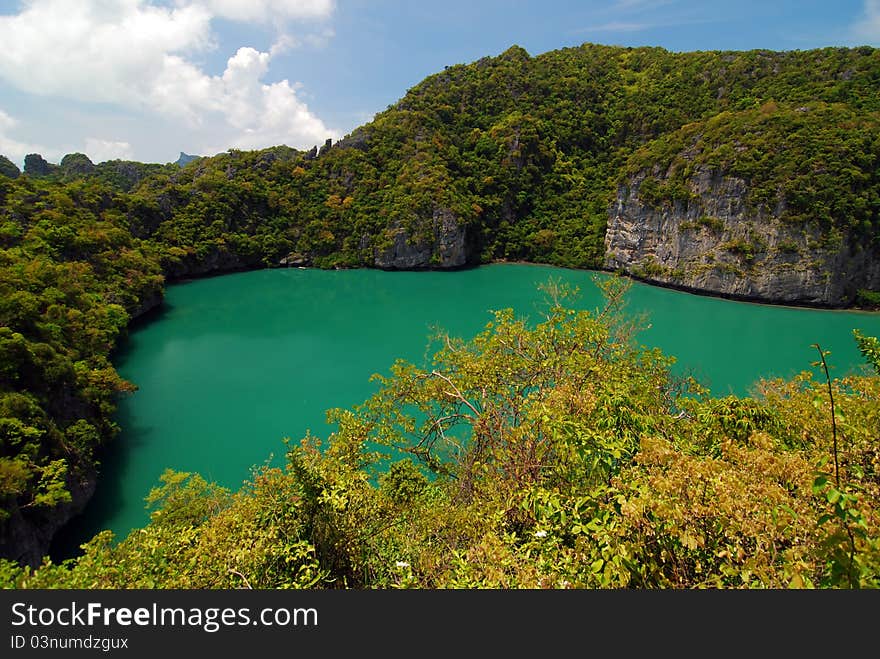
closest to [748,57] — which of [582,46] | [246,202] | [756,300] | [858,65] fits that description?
[858,65]

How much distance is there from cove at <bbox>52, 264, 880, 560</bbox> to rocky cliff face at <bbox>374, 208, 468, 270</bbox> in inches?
165

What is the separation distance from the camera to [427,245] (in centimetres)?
4506

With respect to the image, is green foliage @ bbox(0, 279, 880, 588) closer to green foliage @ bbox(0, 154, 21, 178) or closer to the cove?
the cove

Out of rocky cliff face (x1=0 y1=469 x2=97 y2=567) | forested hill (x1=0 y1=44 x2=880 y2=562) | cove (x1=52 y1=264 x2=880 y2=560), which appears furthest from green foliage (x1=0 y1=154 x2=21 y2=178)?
rocky cliff face (x1=0 y1=469 x2=97 y2=567)

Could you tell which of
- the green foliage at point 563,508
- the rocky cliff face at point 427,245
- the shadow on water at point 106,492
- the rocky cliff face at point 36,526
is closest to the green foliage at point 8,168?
the rocky cliff face at point 427,245

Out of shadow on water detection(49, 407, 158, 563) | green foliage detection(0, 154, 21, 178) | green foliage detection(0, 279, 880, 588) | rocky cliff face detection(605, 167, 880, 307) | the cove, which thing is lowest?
shadow on water detection(49, 407, 158, 563)

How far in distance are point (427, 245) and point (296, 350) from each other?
2454 cm

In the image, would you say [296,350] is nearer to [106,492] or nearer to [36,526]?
[106,492]

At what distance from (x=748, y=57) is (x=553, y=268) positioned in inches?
1354

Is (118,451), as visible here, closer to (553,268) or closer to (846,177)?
(553,268)

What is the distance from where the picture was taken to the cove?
13.7 meters

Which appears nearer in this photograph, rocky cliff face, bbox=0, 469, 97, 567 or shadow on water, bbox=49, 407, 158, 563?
rocky cliff face, bbox=0, 469, 97, 567

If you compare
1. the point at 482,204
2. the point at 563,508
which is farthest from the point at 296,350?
the point at 482,204

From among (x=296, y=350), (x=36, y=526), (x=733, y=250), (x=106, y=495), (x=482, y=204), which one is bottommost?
(x=106, y=495)
